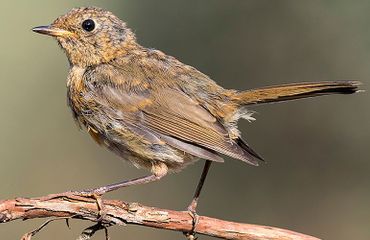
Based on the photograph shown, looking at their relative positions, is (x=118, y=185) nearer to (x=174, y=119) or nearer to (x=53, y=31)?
(x=174, y=119)

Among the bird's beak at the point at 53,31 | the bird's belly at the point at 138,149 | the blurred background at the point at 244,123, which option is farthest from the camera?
the blurred background at the point at 244,123

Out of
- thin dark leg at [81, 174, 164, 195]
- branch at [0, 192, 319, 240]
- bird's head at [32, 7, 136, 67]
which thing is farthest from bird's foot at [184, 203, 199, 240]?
bird's head at [32, 7, 136, 67]

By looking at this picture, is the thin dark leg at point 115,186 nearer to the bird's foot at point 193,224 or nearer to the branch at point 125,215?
the branch at point 125,215

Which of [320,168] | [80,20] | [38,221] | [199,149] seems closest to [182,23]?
[320,168]

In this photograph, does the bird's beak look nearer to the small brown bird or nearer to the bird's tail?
the small brown bird

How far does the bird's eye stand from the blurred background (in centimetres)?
289

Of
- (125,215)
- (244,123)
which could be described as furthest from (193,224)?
(244,123)

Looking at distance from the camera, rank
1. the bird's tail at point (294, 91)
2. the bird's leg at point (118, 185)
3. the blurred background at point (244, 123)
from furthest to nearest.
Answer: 1. the blurred background at point (244, 123)
2. the bird's tail at point (294, 91)
3. the bird's leg at point (118, 185)

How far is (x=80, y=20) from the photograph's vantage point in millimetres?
5223

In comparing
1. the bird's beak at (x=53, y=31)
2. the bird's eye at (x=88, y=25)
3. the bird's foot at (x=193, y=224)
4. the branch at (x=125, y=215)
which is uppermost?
the bird's eye at (x=88, y=25)

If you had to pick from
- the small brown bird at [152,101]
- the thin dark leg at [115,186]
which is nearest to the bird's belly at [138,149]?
the small brown bird at [152,101]

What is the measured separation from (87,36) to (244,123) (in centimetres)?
345

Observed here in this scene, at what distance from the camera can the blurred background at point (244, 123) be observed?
7996 millimetres

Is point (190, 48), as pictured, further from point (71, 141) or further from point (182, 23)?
point (71, 141)
